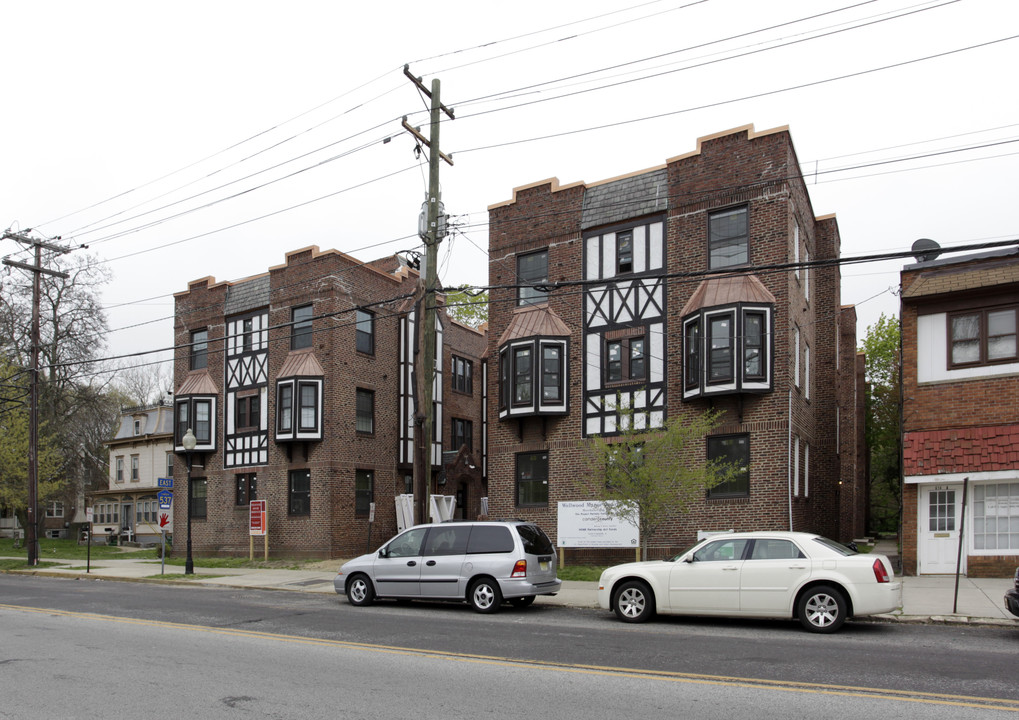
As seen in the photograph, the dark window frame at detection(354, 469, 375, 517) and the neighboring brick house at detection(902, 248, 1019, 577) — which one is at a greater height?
the neighboring brick house at detection(902, 248, 1019, 577)

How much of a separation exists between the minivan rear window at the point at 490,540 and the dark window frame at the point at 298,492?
1543cm

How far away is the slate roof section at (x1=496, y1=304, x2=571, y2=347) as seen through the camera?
24.7 m

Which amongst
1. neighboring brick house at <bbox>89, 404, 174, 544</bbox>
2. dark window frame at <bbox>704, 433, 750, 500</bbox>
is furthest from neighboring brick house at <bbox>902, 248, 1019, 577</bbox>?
neighboring brick house at <bbox>89, 404, 174, 544</bbox>

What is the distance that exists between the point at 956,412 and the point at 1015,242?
7.35 metres

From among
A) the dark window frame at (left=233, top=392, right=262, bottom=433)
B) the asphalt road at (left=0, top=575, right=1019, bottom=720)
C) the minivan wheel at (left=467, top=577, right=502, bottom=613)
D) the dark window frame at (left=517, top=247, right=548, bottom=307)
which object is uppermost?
the dark window frame at (left=517, top=247, right=548, bottom=307)

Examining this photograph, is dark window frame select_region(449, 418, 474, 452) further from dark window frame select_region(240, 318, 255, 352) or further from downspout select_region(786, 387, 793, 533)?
downspout select_region(786, 387, 793, 533)

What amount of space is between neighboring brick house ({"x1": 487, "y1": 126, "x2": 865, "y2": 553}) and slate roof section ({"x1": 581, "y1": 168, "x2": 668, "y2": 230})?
4 centimetres

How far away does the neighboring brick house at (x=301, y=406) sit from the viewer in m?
29.6

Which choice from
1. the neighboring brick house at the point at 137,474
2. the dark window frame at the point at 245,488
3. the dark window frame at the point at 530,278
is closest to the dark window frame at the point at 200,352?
the dark window frame at the point at 245,488

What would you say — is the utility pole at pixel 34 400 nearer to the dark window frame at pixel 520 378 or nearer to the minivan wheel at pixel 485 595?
the dark window frame at pixel 520 378

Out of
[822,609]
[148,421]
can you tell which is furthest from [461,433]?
[822,609]

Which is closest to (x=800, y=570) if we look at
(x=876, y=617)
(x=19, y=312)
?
(x=876, y=617)

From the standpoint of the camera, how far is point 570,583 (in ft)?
64.7

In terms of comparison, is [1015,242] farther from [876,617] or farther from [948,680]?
[948,680]
